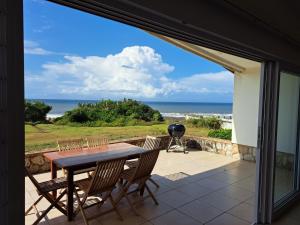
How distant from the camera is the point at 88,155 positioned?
3400 mm

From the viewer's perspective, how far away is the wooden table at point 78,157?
2.90 metres

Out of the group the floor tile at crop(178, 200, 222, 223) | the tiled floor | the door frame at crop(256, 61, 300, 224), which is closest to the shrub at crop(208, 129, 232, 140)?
the tiled floor

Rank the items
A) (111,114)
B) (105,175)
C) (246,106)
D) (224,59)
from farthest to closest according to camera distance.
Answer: (111,114), (246,106), (224,59), (105,175)

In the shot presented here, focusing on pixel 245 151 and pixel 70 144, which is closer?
pixel 70 144

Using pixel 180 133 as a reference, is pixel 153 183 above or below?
below

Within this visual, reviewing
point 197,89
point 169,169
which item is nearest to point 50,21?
point 169,169

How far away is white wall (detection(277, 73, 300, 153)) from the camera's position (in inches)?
130

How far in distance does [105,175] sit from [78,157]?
67 centimetres

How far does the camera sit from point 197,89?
Answer: 126 feet

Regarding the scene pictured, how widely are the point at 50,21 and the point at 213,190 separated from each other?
21541 mm

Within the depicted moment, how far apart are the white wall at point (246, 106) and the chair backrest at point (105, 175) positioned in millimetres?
4289

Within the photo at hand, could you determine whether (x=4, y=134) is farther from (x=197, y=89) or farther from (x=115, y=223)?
(x=197, y=89)

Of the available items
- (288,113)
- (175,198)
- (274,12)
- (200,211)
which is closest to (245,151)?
(288,113)

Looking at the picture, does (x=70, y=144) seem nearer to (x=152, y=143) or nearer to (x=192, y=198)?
(x=152, y=143)
